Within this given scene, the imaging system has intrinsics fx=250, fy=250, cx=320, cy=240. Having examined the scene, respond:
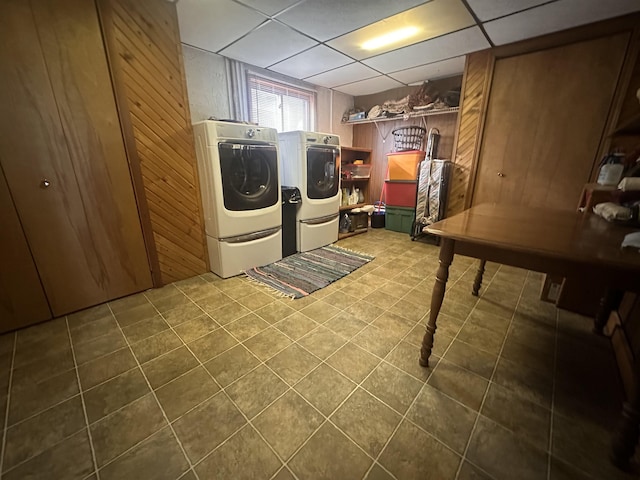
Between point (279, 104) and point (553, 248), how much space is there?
354 cm

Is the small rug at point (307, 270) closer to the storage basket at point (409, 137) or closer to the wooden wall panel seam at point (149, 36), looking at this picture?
the wooden wall panel seam at point (149, 36)

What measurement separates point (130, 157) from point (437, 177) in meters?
3.23

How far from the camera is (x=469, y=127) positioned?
3.00 metres

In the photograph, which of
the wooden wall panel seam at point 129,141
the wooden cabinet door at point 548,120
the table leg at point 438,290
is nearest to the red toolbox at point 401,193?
the wooden cabinet door at point 548,120

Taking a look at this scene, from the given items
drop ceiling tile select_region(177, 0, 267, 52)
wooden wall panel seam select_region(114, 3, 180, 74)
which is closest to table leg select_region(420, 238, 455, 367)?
drop ceiling tile select_region(177, 0, 267, 52)

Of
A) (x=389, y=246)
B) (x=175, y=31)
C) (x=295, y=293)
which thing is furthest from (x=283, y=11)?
(x=389, y=246)

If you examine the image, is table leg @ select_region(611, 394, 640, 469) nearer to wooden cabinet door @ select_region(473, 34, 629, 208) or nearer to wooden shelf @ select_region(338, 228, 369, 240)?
wooden cabinet door @ select_region(473, 34, 629, 208)

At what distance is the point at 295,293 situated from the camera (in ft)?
6.92

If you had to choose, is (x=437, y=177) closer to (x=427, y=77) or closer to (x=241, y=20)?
(x=427, y=77)

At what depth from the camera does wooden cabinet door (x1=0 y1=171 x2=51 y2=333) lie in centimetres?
154

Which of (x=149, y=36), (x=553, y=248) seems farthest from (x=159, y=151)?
(x=553, y=248)

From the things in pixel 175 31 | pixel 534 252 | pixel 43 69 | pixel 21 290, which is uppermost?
pixel 175 31

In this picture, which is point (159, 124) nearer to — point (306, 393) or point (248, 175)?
point (248, 175)

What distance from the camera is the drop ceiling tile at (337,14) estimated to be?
1.86 meters
